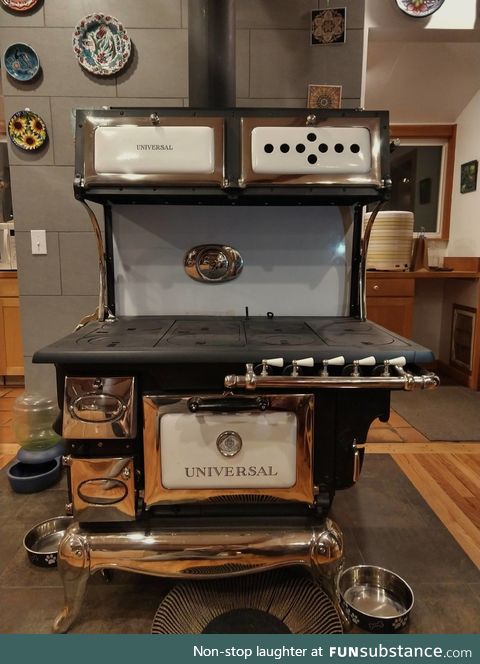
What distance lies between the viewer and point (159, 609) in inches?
46.4

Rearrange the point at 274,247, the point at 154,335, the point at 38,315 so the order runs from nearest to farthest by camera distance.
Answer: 1. the point at 154,335
2. the point at 274,247
3. the point at 38,315

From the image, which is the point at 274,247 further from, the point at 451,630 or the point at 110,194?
the point at 451,630

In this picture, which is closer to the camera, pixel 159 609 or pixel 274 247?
pixel 159 609

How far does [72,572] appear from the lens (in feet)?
3.74

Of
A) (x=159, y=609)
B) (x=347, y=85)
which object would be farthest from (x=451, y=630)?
(x=347, y=85)

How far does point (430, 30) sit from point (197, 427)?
2273mm

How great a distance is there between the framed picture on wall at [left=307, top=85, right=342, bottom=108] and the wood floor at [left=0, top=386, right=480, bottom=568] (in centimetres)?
163

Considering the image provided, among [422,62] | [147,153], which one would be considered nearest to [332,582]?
[147,153]

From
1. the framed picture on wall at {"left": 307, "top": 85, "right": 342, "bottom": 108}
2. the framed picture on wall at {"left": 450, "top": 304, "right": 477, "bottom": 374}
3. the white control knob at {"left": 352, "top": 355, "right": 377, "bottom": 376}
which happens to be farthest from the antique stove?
the framed picture on wall at {"left": 450, "top": 304, "right": 477, "bottom": 374}

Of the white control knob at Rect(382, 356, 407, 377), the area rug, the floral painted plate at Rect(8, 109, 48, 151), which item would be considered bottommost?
the area rug

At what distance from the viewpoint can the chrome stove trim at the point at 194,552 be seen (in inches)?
44.9

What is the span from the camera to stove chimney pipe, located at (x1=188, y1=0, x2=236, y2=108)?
4.73 feet

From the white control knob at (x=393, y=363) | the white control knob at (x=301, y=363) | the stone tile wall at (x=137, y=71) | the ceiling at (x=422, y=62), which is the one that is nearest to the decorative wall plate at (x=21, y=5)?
the stone tile wall at (x=137, y=71)

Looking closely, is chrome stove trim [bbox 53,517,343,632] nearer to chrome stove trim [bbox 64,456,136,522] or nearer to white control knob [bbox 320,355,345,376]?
chrome stove trim [bbox 64,456,136,522]
